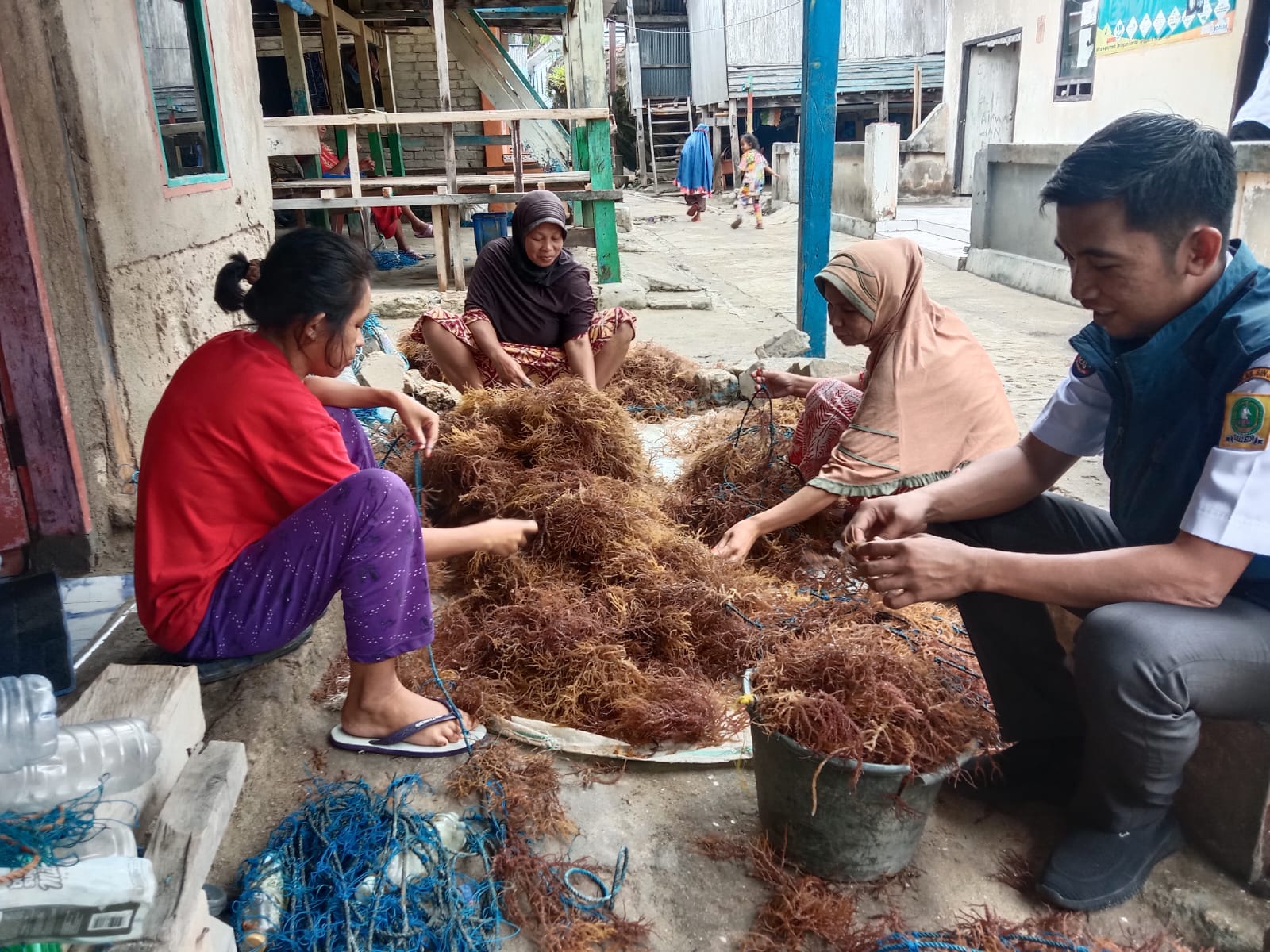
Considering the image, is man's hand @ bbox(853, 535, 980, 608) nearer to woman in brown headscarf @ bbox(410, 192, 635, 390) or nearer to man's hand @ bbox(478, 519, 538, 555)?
man's hand @ bbox(478, 519, 538, 555)

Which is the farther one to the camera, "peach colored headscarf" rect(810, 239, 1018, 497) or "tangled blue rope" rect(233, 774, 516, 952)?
"peach colored headscarf" rect(810, 239, 1018, 497)

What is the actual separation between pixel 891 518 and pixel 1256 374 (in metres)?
0.81

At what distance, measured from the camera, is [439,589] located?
11.0 ft

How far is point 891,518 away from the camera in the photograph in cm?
223

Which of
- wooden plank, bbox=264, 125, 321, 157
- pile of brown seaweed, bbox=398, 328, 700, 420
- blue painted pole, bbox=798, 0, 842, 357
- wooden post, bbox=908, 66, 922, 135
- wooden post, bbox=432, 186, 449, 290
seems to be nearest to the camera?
pile of brown seaweed, bbox=398, 328, 700, 420

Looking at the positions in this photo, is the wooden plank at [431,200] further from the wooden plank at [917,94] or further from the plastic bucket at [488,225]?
the wooden plank at [917,94]

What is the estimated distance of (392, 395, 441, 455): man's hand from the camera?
108 inches

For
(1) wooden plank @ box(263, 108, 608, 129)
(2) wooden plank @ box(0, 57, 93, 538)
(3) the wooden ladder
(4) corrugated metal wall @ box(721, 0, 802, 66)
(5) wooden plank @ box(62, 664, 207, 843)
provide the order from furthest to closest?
(3) the wooden ladder, (4) corrugated metal wall @ box(721, 0, 802, 66), (1) wooden plank @ box(263, 108, 608, 129), (2) wooden plank @ box(0, 57, 93, 538), (5) wooden plank @ box(62, 664, 207, 843)

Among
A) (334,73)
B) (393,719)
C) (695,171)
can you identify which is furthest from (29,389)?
(695,171)

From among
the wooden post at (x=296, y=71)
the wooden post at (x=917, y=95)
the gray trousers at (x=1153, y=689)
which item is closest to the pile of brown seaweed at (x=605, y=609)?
the gray trousers at (x=1153, y=689)

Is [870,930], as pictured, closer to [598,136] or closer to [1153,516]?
[1153,516]

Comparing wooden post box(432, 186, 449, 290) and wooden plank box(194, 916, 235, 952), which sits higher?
wooden post box(432, 186, 449, 290)

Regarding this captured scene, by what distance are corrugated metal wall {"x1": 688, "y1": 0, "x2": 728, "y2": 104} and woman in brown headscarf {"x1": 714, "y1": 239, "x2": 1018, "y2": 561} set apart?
2396 cm

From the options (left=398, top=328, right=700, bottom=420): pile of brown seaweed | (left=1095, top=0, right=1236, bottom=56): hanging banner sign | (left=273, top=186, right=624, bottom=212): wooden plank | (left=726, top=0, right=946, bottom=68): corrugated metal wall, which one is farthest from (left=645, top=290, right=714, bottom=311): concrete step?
(left=726, top=0, right=946, bottom=68): corrugated metal wall
